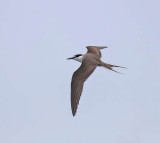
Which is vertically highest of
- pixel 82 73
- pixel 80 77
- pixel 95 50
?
pixel 95 50

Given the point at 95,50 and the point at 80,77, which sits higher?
the point at 95,50

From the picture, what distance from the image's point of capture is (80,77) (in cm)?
2145

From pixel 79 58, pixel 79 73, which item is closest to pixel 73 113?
pixel 79 73

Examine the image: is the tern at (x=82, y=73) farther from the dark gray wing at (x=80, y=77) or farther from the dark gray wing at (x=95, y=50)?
the dark gray wing at (x=95, y=50)

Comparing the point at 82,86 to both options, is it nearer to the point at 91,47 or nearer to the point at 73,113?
the point at 73,113

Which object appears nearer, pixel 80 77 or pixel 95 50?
pixel 80 77

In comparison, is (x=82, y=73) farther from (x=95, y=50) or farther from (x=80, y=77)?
(x=95, y=50)

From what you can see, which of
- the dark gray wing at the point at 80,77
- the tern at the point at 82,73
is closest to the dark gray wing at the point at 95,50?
the tern at the point at 82,73

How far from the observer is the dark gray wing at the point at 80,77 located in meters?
20.9

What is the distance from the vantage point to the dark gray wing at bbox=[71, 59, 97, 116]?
20922 mm

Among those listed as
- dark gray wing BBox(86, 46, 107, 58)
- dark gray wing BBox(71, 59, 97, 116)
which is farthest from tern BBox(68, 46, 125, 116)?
dark gray wing BBox(86, 46, 107, 58)

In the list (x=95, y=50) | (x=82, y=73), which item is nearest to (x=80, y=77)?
(x=82, y=73)

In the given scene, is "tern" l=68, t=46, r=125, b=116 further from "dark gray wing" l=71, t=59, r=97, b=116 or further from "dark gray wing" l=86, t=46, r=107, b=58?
"dark gray wing" l=86, t=46, r=107, b=58

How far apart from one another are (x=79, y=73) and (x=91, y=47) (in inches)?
151
